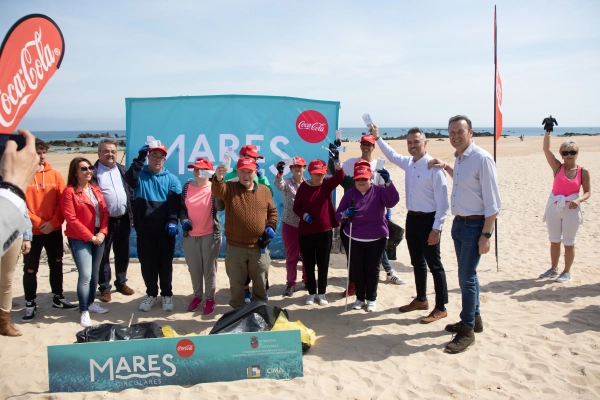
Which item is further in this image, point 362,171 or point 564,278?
point 564,278

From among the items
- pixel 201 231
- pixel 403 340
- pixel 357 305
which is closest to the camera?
pixel 403 340

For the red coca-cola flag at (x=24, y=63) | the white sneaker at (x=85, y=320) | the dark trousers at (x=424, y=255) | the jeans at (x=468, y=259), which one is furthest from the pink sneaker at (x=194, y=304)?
the red coca-cola flag at (x=24, y=63)

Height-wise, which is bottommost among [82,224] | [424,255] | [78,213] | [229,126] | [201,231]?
[424,255]

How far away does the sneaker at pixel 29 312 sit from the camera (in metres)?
4.63

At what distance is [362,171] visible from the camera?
4.70 metres

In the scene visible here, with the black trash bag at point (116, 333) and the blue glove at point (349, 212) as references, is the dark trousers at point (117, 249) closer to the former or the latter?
the black trash bag at point (116, 333)

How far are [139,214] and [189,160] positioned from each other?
2067 mm

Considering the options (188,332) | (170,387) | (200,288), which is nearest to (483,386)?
Result: (170,387)

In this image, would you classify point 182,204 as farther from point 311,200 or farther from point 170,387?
point 170,387

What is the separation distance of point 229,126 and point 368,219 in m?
3.10

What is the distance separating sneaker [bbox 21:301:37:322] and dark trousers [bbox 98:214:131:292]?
2.48 ft

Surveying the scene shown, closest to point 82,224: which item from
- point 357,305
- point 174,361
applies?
point 174,361

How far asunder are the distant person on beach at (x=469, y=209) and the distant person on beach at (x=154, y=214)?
3.03m

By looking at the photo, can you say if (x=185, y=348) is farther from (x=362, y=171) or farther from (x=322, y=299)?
(x=362, y=171)
